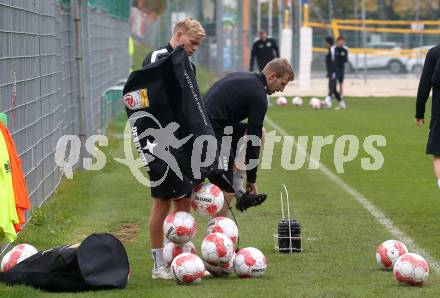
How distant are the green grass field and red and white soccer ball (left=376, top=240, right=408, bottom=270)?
0.10 metres

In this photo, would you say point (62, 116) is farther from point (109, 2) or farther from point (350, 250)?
point (109, 2)

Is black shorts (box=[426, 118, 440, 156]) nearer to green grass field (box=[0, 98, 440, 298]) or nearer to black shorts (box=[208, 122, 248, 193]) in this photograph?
green grass field (box=[0, 98, 440, 298])

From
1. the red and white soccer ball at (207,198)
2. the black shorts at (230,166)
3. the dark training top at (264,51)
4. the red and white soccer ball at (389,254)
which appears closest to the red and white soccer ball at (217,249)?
the red and white soccer ball at (207,198)

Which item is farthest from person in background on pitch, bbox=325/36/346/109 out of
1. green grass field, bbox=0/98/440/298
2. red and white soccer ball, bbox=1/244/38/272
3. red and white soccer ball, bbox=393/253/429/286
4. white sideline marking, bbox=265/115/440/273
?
red and white soccer ball, bbox=1/244/38/272

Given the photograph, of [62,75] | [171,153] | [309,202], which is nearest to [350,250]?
[171,153]

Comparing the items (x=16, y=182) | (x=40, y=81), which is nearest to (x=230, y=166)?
(x=16, y=182)

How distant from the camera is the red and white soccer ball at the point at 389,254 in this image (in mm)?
9695

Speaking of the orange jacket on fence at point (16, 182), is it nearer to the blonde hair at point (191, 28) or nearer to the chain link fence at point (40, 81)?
the blonde hair at point (191, 28)

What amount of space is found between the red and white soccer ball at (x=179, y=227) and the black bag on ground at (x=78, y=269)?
64cm

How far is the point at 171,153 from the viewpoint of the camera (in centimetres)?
948

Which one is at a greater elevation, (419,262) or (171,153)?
(171,153)

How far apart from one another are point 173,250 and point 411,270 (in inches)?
78.3

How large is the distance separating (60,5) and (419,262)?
9.90 metres

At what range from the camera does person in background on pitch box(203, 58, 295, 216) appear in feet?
33.2
